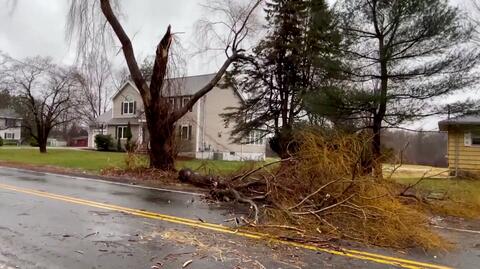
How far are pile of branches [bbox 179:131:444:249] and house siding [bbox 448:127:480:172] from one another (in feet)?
46.5

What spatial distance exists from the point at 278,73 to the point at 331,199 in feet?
60.3

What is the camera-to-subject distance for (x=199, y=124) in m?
40.4

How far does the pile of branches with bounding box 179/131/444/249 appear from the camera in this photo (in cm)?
755

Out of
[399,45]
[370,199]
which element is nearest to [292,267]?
[370,199]

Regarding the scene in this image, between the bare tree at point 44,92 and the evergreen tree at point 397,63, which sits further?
the bare tree at point 44,92

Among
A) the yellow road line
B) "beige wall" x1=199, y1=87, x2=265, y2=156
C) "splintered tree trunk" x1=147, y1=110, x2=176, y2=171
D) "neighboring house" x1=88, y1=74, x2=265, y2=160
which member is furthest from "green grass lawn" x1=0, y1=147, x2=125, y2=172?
the yellow road line

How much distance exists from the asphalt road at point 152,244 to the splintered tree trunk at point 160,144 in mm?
8583

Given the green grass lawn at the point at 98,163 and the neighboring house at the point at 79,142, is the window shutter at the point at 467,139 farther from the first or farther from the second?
the neighboring house at the point at 79,142

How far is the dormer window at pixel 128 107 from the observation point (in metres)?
45.9

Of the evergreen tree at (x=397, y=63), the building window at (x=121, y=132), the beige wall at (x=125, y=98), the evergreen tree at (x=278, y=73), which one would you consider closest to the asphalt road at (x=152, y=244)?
the evergreen tree at (x=397, y=63)

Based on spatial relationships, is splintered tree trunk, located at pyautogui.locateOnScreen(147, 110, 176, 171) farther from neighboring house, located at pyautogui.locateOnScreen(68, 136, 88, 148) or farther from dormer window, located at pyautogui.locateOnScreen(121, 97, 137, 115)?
neighboring house, located at pyautogui.locateOnScreen(68, 136, 88, 148)

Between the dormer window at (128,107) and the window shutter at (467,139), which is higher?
the dormer window at (128,107)

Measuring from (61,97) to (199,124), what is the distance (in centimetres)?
1288

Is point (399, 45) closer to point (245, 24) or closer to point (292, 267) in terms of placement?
point (245, 24)
